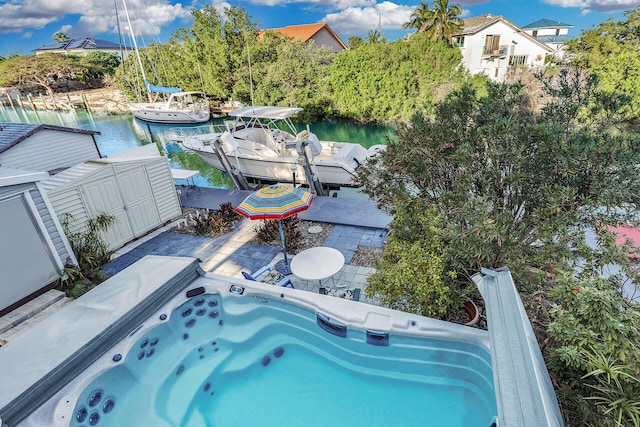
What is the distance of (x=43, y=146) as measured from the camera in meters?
7.77

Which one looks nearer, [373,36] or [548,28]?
[373,36]

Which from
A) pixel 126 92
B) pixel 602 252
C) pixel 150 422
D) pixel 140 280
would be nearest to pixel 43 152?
pixel 140 280

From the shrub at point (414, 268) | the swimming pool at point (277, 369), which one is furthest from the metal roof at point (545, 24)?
the swimming pool at point (277, 369)

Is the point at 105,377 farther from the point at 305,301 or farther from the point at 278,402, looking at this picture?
the point at 305,301

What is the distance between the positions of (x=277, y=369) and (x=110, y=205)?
558cm

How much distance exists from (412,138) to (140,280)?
5.00 meters

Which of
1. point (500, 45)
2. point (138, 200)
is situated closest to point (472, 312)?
point (138, 200)

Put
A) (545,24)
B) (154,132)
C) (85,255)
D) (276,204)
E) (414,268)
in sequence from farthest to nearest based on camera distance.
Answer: (545,24)
(154,132)
(85,255)
(276,204)
(414,268)

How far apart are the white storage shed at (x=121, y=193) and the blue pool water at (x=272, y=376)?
367 cm

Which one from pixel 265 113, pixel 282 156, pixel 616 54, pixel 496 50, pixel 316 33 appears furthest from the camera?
pixel 316 33

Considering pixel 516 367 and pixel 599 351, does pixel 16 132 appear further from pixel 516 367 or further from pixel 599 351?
pixel 599 351

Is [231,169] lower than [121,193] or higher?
lower

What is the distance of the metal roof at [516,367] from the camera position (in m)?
2.23

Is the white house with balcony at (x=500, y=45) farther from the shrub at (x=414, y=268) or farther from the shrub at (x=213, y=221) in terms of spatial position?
the shrub at (x=414, y=268)
